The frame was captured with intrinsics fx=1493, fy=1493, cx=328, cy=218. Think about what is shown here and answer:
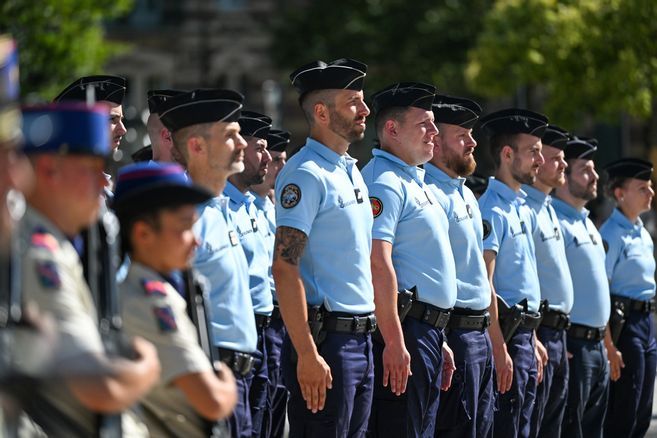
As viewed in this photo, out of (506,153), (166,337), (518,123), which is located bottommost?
(506,153)

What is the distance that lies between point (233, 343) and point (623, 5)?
14172 mm

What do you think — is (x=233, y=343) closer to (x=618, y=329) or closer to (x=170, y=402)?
(x=170, y=402)

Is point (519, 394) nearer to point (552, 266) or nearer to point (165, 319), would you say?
point (552, 266)

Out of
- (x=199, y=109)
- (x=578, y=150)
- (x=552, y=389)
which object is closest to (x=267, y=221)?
(x=552, y=389)

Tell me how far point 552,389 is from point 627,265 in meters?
1.83

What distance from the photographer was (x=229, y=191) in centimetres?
884

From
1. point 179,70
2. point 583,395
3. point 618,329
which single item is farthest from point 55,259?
point 179,70

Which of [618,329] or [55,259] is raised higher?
[55,259]

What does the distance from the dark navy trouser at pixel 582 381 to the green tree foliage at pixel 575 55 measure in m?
9.77

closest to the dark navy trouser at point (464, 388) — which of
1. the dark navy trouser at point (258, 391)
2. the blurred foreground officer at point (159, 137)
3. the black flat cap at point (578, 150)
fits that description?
the dark navy trouser at point (258, 391)

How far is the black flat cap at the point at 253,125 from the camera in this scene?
9180mm

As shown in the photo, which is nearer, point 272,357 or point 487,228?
point 272,357

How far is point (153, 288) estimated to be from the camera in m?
4.95

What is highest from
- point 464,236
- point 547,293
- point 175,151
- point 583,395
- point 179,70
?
point 175,151
